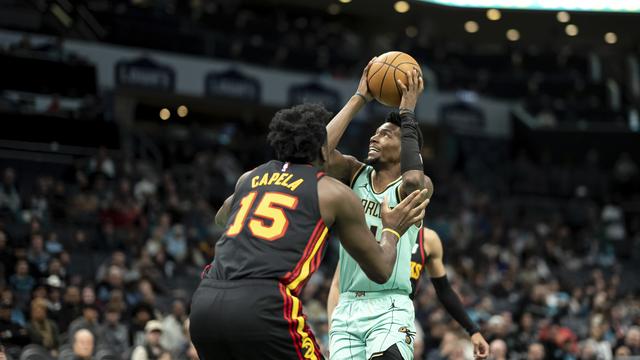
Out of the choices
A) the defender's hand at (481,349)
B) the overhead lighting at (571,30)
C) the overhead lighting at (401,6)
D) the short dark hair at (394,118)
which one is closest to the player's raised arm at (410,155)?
the short dark hair at (394,118)

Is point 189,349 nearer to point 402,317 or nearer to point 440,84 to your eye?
point 402,317

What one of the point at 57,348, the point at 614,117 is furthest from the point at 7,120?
the point at 614,117

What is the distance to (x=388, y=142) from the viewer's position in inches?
270

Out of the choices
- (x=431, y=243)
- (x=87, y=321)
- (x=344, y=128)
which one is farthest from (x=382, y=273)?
(x=87, y=321)

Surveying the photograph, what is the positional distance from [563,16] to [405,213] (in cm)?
2725

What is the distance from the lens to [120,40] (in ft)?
78.2

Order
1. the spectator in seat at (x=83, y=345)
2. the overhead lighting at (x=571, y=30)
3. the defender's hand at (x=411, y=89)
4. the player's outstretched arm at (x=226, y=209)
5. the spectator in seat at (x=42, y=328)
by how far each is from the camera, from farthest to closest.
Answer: the overhead lighting at (x=571, y=30), the spectator in seat at (x=42, y=328), the spectator in seat at (x=83, y=345), the defender's hand at (x=411, y=89), the player's outstretched arm at (x=226, y=209)

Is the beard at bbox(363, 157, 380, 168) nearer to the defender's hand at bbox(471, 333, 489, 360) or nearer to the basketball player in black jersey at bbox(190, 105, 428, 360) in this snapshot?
the defender's hand at bbox(471, 333, 489, 360)

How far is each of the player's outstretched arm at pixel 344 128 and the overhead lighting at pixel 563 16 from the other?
2511 cm

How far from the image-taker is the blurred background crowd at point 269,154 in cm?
1422

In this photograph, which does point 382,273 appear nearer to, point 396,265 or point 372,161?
point 396,265

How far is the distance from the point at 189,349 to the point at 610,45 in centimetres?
2702

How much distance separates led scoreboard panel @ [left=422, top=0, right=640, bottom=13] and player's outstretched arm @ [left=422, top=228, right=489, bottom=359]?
73.8 ft

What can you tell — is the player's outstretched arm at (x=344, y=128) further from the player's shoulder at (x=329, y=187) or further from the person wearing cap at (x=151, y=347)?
the person wearing cap at (x=151, y=347)
